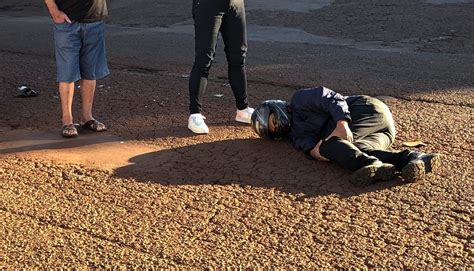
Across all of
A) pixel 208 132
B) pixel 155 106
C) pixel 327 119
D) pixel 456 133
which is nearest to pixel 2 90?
pixel 155 106

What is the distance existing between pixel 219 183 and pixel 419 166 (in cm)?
136

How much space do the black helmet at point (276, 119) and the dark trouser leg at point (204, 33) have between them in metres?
0.62

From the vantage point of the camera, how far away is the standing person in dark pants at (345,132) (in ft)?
14.6

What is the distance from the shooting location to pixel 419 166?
4410 mm

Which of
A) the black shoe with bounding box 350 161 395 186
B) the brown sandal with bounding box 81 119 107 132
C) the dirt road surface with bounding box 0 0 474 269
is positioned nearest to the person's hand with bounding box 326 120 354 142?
the dirt road surface with bounding box 0 0 474 269

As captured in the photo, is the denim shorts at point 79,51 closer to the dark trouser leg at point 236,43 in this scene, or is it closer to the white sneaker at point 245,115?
the dark trouser leg at point 236,43

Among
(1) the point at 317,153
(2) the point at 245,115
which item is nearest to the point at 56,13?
(2) the point at 245,115

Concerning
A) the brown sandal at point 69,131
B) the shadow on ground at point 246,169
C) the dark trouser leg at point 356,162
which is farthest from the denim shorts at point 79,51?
the dark trouser leg at point 356,162

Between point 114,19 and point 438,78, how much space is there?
972 cm

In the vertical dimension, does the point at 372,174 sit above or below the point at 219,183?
above

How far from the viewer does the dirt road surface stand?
143 inches

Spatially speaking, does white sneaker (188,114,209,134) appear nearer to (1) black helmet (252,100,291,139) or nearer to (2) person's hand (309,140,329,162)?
(1) black helmet (252,100,291,139)

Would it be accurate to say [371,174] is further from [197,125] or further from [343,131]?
[197,125]

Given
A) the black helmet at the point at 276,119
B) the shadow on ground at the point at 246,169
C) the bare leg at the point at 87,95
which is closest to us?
the shadow on ground at the point at 246,169
